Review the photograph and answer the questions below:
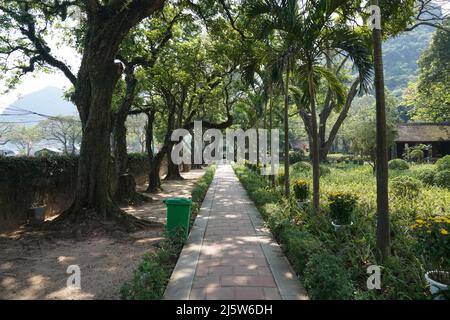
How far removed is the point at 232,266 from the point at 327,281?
2.02 metres

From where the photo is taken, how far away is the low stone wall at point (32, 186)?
879 cm

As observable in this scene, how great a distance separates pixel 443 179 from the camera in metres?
13.8

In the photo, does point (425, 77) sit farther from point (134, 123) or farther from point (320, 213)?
point (134, 123)

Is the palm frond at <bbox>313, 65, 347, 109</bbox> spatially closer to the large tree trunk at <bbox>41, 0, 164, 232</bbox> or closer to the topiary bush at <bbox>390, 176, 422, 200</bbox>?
the topiary bush at <bbox>390, 176, 422, 200</bbox>

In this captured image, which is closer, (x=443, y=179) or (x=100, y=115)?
(x=100, y=115)

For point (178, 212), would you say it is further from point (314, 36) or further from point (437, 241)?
point (314, 36)

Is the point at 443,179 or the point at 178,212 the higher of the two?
the point at 443,179

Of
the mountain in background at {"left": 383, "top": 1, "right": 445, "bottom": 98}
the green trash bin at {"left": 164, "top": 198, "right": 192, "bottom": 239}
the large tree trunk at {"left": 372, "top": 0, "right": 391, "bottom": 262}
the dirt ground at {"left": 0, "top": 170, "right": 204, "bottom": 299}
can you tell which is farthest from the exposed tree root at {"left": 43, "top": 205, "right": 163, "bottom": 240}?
the mountain in background at {"left": 383, "top": 1, "right": 445, "bottom": 98}

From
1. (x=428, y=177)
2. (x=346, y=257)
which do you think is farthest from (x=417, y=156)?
(x=346, y=257)

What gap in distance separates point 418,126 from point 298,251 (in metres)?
Result: 39.1

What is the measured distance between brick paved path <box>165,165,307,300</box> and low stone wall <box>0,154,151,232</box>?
4.39m

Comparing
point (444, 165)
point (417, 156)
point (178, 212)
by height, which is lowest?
point (178, 212)

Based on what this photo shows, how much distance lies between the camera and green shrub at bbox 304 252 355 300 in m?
4.11
